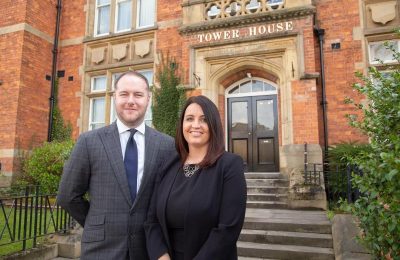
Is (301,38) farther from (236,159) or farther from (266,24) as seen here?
(236,159)

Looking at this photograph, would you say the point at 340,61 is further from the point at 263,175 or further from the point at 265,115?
the point at 263,175

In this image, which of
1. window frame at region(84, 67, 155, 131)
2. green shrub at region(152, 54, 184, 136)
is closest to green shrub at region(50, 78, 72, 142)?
window frame at region(84, 67, 155, 131)

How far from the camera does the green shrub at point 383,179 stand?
229cm

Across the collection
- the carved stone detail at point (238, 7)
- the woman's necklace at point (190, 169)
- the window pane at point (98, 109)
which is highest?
the carved stone detail at point (238, 7)

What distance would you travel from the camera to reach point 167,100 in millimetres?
10016

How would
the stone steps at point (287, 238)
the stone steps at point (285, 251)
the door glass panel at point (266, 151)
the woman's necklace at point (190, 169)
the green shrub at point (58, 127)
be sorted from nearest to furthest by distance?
the woman's necklace at point (190, 169), the stone steps at point (285, 251), the stone steps at point (287, 238), the door glass panel at point (266, 151), the green shrub at point (58, 127)

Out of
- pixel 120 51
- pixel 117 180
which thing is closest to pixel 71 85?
pixel 120 51

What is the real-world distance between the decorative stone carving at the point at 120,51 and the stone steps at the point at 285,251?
819 cm

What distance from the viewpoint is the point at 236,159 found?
2.09 meters

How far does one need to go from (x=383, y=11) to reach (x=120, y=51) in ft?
26.8

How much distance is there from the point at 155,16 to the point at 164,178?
391 inches

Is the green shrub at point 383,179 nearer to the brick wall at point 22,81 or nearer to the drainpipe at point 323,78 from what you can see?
the drainpipe at point 323,78

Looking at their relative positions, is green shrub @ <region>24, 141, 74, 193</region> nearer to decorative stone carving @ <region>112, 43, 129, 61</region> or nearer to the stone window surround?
decorative stone carving @ <region>112, 43, 129, 61</region>

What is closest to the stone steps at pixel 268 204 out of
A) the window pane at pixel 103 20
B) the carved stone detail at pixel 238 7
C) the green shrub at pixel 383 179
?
the green shrub at pixel 383 179
